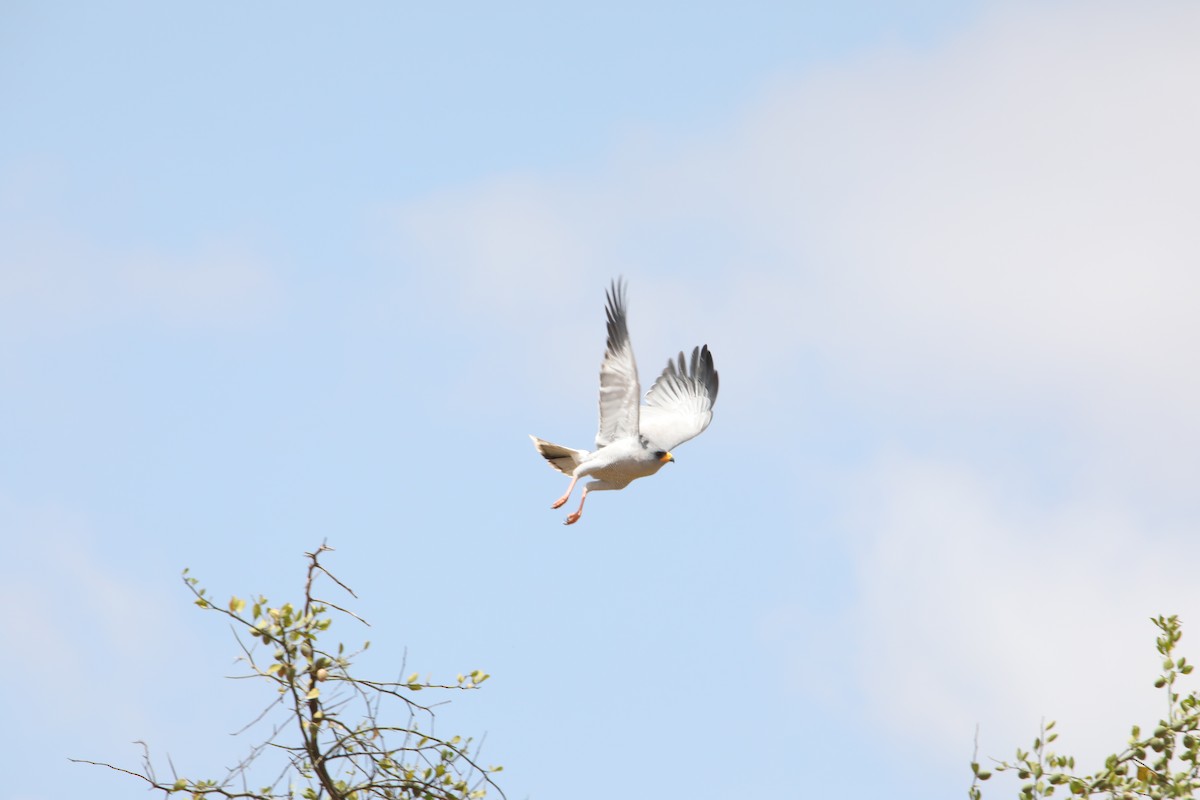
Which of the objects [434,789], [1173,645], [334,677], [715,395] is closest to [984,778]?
[1173,645]

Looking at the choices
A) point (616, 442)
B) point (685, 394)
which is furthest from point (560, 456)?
point (685, 394)

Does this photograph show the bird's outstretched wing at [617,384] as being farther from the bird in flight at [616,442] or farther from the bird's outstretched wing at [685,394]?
the bird's outstretched wing at [685,394]

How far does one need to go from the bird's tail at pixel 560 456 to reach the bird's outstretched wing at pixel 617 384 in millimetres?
354

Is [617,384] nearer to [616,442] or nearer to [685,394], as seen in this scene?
[616,442]

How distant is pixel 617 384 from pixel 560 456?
1116 millimetres

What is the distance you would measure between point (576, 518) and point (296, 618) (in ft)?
23.1

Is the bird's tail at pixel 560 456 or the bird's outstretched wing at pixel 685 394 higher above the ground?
the bird's outstretched wing at pixel 685 394

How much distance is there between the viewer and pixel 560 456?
13219 millimetres

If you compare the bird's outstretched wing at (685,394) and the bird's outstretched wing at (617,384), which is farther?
the bird's outstretched wing at (685,394)

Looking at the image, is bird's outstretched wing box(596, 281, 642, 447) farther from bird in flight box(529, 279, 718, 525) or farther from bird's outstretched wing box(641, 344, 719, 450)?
bird's outstretched wing box(641, 344, 719, 450)

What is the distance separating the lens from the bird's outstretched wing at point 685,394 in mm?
14461

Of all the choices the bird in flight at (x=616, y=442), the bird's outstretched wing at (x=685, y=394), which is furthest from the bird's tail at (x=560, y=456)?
the bird's outstretched wing at (x=685, y=394)

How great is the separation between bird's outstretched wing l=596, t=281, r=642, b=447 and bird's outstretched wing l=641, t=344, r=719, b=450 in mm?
1695

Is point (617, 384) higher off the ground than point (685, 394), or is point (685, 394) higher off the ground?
point (685, 394)
